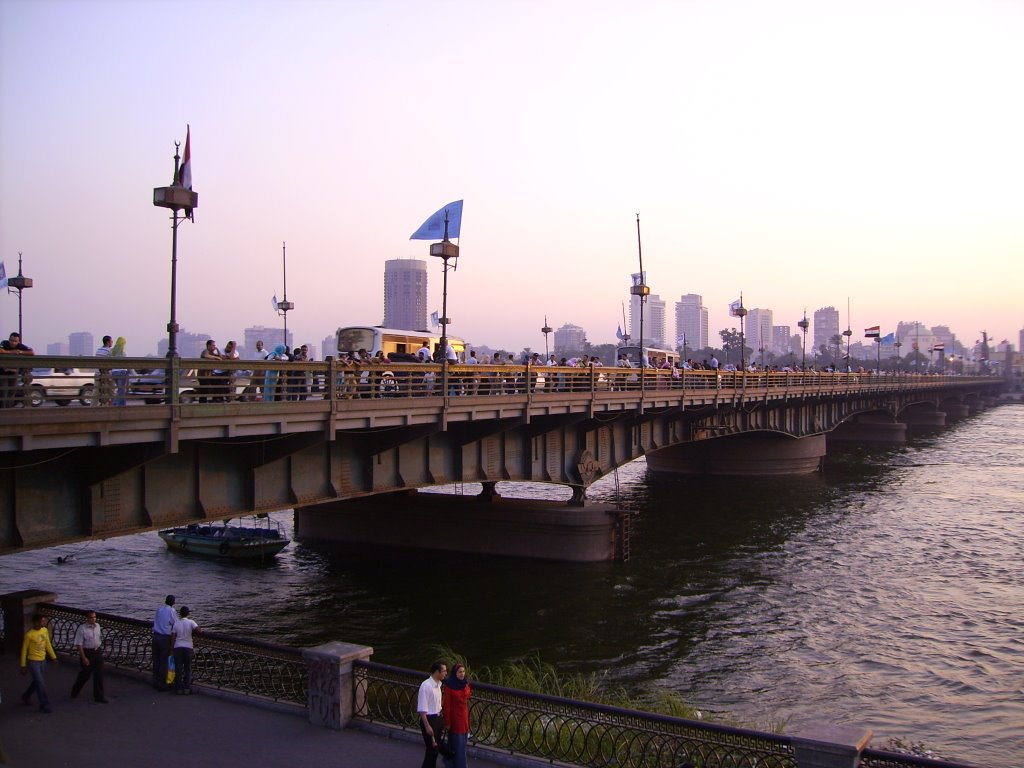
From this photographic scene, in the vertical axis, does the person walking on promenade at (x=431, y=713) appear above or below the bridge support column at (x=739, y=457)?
above

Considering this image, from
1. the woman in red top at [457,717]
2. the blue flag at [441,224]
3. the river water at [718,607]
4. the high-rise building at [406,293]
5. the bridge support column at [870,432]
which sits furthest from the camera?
the high-rise building at [406,293]

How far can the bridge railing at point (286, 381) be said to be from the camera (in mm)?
13562

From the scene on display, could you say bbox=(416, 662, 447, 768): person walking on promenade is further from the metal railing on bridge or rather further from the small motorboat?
the small motorboat

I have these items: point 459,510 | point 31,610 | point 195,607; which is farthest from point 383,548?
point 31,610

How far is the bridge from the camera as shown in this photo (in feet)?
45.8

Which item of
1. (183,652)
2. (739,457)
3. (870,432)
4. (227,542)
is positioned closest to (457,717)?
(183,652)

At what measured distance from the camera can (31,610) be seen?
1532 centimetres

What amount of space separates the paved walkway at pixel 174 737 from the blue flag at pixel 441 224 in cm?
1477

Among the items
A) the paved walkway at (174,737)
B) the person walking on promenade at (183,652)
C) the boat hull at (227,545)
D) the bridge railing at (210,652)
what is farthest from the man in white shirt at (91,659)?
the boat hull at (227,545)

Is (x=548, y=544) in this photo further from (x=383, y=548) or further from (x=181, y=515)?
(x=181, y=515)

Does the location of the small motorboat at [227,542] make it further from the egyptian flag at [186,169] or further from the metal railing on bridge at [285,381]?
the egyptian flag at [186,169]

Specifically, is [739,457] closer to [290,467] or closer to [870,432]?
[870,432]

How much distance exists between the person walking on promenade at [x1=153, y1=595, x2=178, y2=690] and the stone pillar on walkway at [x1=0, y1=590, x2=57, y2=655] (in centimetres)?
337

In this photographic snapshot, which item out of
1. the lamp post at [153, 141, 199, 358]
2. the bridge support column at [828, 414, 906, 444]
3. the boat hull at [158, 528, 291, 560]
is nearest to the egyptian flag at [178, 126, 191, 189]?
the lamp post at [153, 141, 199, 358]
